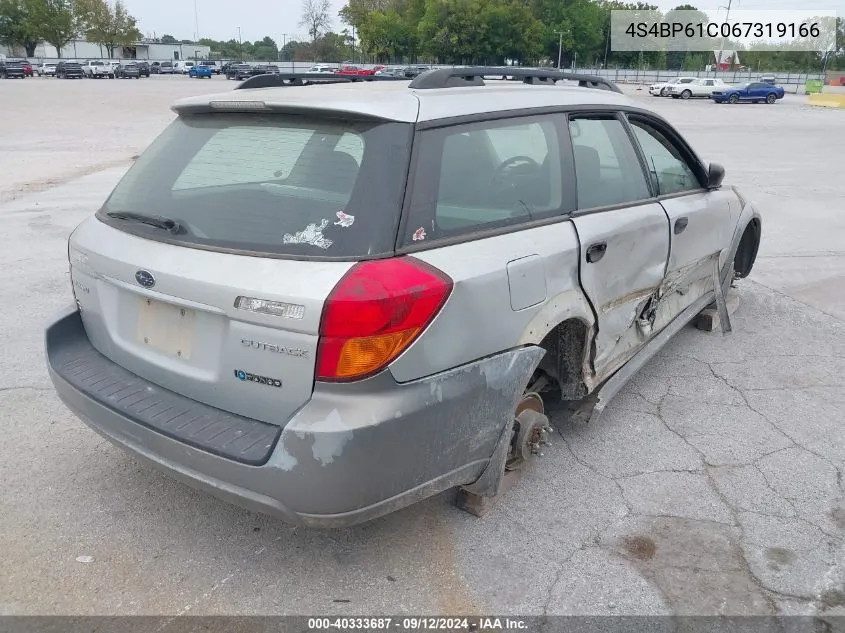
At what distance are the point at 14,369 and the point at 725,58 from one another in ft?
320

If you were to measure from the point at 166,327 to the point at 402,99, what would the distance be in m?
1.23

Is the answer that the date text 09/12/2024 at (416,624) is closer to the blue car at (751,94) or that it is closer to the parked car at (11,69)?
the blue car at (751,94)

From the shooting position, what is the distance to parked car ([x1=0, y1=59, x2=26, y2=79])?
5284 cm

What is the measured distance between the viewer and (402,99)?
2643mm

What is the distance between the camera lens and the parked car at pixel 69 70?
2302 inches

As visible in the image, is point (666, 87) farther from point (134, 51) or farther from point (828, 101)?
point (134, 51)

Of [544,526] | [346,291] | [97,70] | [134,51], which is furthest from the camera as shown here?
[134,51]

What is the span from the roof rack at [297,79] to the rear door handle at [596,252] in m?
1.33

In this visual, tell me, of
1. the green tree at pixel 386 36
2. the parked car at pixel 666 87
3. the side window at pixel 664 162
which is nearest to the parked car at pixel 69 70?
the green tree at pixel 386 36

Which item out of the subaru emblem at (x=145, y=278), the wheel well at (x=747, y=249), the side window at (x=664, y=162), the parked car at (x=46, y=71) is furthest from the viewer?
the parked car at (x=46, y=71)

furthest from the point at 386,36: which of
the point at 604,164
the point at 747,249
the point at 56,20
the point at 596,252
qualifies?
the point at 596,252

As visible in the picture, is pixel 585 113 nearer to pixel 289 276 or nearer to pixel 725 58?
pixel 289 276

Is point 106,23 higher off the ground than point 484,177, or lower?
higher

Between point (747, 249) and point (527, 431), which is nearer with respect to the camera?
point (527, 431)
